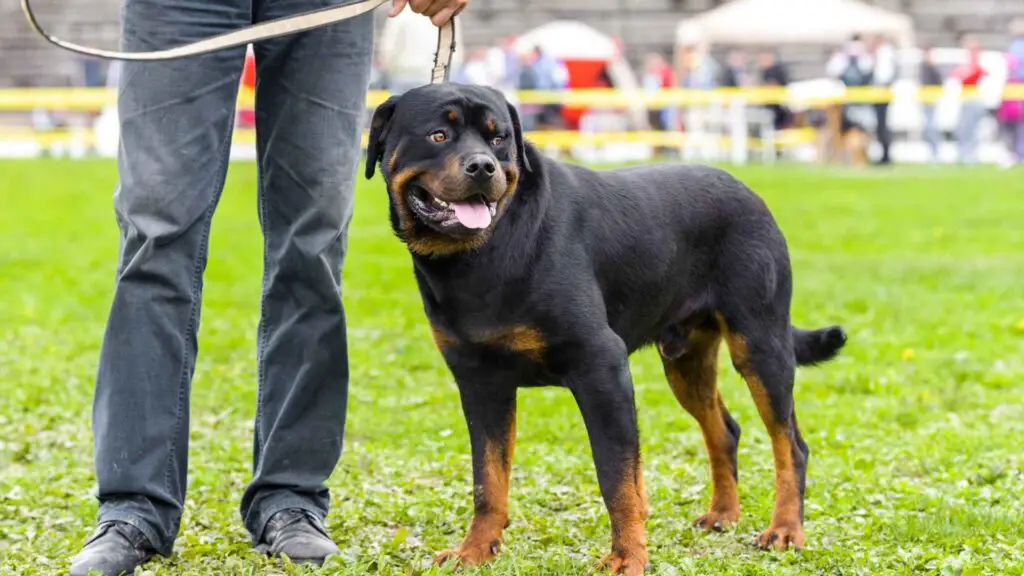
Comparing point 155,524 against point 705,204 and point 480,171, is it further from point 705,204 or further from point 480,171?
point 705,204

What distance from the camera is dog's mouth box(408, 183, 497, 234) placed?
14.2ft

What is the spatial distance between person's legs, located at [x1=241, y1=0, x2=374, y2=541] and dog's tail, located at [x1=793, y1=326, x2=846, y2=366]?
167cm

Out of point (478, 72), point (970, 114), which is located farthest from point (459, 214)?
point (478, 72)

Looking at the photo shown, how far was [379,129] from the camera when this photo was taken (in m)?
4.54

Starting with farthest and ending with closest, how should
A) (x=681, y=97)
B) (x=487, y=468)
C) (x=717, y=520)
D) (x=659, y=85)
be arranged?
1. (x=659, y=85)
2. (x=681, y=97)
3. (x=717, y=520)
4. (x=487, y=468)

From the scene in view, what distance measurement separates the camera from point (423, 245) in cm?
A: 448

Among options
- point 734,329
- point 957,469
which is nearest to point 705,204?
point 734,329

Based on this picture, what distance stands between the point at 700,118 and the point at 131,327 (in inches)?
989

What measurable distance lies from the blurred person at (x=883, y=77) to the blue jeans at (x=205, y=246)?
74.1 feet

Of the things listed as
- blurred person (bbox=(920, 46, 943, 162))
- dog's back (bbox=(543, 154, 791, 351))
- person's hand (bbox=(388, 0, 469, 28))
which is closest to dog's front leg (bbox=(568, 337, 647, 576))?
dog's back (bbox=(543, 154, 791, 351))

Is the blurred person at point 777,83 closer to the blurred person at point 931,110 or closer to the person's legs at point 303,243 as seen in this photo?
the blurred person at point 931,110

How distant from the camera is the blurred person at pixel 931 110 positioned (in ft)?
91.4

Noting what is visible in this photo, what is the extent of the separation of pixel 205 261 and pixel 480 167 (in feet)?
3.33

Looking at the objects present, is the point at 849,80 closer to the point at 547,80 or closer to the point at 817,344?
the point at 547,80
